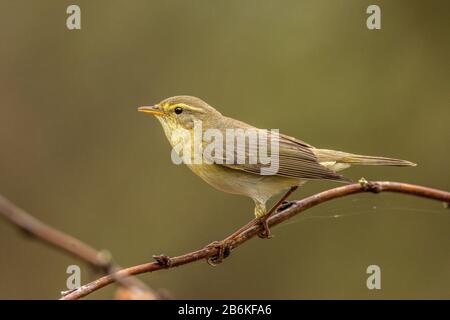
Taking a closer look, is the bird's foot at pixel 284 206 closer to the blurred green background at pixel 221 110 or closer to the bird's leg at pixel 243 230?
the bird's leg at pixel 243 230

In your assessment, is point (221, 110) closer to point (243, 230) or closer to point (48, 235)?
point (243, 230)

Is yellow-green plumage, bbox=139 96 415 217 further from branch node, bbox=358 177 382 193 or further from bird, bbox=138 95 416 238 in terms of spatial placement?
branch node, bbox=358 177 382 193

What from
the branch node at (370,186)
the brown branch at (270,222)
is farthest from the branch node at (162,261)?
the branch node at (370,186)

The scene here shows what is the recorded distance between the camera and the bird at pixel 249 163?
3619 mm

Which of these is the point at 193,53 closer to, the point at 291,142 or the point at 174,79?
the point at 174,79

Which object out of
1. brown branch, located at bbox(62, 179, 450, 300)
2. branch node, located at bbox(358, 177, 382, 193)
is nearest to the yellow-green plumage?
brown branch, located at bbox(62, 179, 450, 300)

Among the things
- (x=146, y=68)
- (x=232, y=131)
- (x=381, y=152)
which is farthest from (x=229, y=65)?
(x=232, y=131)

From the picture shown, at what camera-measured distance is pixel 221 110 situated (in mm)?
7223

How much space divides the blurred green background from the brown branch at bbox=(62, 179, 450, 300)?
365 centimetres

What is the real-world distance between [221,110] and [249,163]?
3.51 m

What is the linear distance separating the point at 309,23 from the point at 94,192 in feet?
10.4

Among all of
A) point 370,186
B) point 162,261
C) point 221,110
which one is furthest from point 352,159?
point 221,110

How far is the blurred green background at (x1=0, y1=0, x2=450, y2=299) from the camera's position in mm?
6820

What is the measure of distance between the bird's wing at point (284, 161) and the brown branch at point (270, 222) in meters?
0.34
